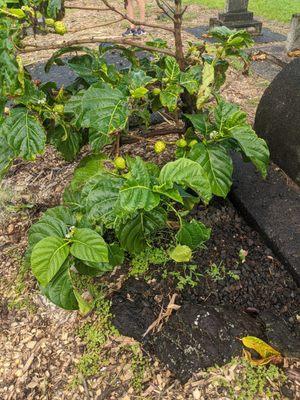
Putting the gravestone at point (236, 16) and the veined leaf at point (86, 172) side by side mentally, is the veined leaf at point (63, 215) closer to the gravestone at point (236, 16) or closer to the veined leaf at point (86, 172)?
the veined leaf at point (86, 172)

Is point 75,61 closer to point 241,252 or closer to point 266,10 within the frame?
point 241,252

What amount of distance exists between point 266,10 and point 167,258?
735cm

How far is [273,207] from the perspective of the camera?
2393mm

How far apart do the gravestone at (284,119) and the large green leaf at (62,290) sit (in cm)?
149

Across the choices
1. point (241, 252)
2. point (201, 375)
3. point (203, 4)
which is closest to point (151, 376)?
point (201, 375)

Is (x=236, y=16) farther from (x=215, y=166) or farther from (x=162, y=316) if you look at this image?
(x=162, y=316)

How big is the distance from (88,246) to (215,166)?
73 centimetres

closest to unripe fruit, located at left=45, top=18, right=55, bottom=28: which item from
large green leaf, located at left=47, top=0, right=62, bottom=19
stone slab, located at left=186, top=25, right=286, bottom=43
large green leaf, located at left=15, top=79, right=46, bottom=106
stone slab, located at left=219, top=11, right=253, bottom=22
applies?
large green leaf, located at left=47, top=0, right=62, bottom=19

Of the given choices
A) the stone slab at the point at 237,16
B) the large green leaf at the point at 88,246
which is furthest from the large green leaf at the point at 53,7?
the stone slab at the point at 237,16

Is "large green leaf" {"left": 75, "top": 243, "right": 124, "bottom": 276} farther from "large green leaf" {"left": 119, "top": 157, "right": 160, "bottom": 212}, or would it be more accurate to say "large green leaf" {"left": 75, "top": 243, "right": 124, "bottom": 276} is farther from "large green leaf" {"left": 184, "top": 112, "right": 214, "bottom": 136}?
"large green leaf" {"left": 184, "top": 112, "right": 214, "bottom": 136}

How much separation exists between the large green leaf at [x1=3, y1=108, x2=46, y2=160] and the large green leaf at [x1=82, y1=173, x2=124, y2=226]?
0.40 meters

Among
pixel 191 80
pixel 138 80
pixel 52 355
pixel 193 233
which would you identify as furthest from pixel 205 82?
pixel 52 355

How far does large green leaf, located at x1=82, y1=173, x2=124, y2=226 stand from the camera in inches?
68.8

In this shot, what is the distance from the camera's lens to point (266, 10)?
7.97 meters
